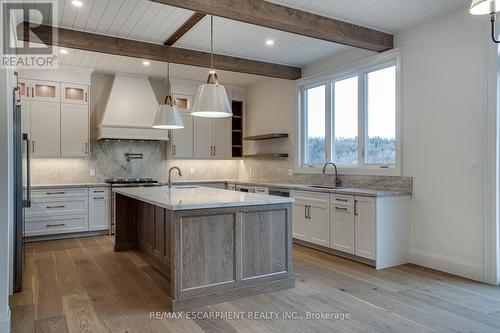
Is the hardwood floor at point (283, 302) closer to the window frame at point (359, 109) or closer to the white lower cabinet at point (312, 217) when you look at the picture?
the white lower cabinet at point (312, 217)

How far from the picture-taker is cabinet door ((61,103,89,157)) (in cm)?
583

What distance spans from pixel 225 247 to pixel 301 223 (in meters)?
2.18

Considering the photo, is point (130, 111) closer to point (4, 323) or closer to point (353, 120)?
point (353, 120)

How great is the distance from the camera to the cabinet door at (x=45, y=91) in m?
5.58

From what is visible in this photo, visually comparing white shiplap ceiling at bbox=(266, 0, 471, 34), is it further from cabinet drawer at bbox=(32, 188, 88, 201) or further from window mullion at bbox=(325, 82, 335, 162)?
cabinet drawer at bbox=(32, 188, 88, 201)

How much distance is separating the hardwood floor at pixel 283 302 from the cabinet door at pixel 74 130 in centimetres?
211

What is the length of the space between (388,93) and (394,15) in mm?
1020

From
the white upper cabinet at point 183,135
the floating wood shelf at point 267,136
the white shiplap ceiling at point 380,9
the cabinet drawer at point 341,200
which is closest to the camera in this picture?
the white shiplap ceiling at point 380,9

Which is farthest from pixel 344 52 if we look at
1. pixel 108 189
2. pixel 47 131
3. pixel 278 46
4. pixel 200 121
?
pixel 47 131

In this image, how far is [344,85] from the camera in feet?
17.4

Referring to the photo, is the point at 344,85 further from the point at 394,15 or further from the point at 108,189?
the point at 108,189

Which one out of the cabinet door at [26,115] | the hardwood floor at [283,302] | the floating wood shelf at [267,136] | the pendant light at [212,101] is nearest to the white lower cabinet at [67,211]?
the cabinet door at [26,115]

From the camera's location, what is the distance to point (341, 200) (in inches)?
176

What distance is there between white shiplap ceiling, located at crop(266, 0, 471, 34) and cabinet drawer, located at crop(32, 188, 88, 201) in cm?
419
